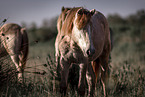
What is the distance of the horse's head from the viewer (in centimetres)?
261

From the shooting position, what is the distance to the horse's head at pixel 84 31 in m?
2.61

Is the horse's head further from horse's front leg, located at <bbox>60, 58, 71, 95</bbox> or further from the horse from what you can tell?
the horse

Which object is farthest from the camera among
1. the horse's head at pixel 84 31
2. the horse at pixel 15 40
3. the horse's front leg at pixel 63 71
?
the horse at pixel 15 40

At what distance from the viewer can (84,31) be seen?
269 cm

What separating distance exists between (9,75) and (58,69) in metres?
0.91

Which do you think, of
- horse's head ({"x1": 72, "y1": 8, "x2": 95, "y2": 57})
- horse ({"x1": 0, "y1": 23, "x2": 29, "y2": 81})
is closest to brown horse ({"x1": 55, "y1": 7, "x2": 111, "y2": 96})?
horse's head ({"x1": 72, "y1": 8, "x2": 95, "y2": 57})

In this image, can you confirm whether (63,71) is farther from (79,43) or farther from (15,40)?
(15,40)

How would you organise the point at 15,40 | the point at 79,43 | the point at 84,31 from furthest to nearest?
1. the point at 15,40
2. the point at 79,43
3. the point at 84,31

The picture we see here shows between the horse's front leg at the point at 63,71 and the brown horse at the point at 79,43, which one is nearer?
the brown horse at the point at 79,43

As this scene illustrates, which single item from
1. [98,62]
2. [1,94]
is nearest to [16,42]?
[1,94]

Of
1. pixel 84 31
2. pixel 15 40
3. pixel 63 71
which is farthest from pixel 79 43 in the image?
pixel 15 40

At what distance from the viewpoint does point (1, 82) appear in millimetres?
2844

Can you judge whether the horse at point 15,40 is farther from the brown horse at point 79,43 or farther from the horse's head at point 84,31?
the horse's head at point 84,31

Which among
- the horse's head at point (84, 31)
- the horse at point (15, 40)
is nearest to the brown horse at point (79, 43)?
the horse's head at point (84, 31)
